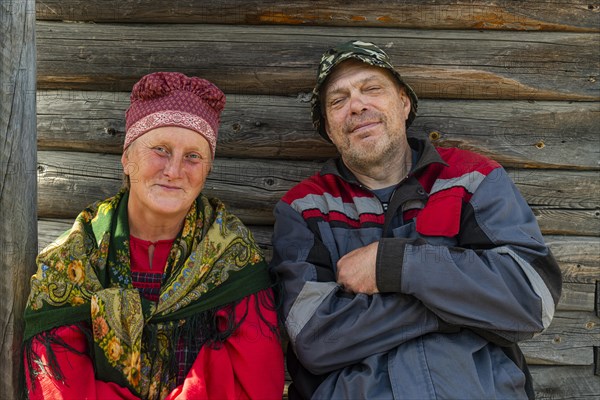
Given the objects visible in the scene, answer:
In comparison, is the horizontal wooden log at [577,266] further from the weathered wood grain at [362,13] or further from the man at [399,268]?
the weathered wood grain at [362,13]

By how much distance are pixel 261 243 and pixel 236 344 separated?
0.98 meters

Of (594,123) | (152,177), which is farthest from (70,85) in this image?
(594,123)

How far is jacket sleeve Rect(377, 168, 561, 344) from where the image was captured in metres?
2.45

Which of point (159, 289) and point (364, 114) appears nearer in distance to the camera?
point (159, 289)

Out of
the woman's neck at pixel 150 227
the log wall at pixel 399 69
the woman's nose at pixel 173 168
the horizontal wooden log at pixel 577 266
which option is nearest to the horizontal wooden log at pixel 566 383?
the log wall at pixel 399 69

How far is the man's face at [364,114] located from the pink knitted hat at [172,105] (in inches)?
22.4

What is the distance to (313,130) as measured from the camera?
11.3 ft

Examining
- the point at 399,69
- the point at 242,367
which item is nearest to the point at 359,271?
the point at 242,367

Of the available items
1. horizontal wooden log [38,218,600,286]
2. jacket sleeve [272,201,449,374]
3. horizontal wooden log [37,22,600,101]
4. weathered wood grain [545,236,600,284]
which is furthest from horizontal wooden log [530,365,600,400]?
horizontal wooden log [37,22,600,101]

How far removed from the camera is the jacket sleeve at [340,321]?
2.49 meters

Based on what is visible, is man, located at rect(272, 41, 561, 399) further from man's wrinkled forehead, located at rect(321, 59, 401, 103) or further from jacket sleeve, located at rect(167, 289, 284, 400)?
jacket sleeve, located at rect(167, 289, 284, 400)

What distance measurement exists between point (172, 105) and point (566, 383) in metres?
2.42

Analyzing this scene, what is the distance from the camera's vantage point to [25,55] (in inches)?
106

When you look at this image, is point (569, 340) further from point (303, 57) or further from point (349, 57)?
point (303, 57)
